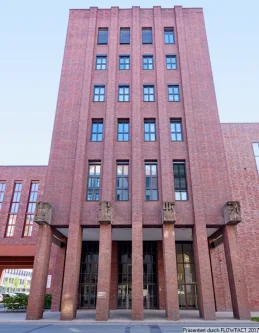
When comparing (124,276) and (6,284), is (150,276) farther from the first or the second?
(6,284)

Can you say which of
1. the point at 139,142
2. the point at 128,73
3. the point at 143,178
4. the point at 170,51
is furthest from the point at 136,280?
the point at 170,51

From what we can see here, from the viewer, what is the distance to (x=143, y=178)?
1848 cm

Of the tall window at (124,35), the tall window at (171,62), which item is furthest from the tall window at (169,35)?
the tall window at (124,35)

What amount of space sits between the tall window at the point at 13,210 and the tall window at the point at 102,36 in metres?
21.1

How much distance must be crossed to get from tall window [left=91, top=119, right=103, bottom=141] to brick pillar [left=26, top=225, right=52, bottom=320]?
24.2 feet

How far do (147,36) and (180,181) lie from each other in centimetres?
1404

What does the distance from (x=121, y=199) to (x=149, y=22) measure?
16860mm

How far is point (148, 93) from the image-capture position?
21.4 meters

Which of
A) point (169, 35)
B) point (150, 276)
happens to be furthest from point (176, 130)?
point (150, 276)

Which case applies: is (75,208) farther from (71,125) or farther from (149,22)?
(149,22)

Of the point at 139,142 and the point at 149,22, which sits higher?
the point at 149,22

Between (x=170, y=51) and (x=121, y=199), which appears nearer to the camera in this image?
(x=121, y=199)

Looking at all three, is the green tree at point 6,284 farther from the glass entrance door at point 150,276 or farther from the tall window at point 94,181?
the tall window at point 94,181

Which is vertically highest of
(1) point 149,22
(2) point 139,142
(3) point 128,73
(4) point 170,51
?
(1) point 149,22
